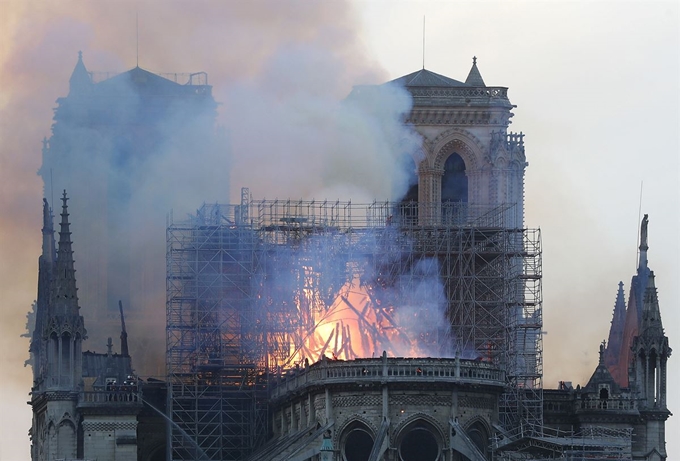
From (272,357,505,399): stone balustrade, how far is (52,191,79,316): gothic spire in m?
17.8

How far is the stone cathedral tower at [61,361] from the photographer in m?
143

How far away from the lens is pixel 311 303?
5807 inches

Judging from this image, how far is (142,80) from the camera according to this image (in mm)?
170625

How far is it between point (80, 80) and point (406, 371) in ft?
150

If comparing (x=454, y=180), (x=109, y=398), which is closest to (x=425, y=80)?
(x=454, y=180)

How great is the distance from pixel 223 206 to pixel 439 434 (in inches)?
1023

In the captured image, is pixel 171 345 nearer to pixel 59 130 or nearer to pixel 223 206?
pixel 223 206

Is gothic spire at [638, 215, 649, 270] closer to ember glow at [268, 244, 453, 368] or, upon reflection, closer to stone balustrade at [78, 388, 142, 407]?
ember glow at [268, 244, 453, 368]

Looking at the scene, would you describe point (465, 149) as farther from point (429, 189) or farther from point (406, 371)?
point (406, 371)

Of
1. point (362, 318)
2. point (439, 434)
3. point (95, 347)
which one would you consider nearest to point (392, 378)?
point (439, 434)

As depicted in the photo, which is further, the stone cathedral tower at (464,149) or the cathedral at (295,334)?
the stone cathedral tower at (464,149)

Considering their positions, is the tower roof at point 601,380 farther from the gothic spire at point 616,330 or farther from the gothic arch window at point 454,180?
the gothic arch window at point 454,180

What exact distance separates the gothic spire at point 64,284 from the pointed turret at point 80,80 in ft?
75.0

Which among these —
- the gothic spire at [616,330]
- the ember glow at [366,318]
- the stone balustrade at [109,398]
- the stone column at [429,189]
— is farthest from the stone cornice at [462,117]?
the stone balustrade at [109,398]
